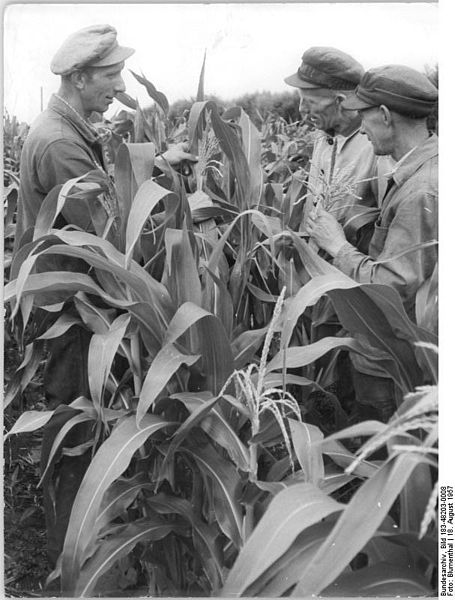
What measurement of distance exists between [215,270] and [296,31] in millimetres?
477

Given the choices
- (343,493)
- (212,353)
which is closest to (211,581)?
(343,493)

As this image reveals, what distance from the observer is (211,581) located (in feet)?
4.40

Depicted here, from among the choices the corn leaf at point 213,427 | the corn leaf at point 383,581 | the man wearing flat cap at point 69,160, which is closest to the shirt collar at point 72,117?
the man wearing flat cap at point 69,160

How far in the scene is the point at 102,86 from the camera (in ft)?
5.01

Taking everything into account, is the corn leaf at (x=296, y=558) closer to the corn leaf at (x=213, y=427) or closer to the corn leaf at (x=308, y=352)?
the corn leaf at (x=213, y=427)

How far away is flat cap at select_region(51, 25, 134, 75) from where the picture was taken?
148 centimetres

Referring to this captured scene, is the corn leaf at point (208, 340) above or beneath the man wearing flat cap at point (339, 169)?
beneath

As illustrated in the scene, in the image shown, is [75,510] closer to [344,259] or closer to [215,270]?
[215,270]

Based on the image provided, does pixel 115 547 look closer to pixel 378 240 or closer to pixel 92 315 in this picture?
pixel 92 315

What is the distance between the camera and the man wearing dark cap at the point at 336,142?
1.46 metres

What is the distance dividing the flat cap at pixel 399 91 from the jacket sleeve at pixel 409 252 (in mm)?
165

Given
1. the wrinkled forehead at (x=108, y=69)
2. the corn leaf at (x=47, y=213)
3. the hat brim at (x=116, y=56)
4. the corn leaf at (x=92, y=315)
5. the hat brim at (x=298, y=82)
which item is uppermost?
the hat brim at (x=116, y=56)

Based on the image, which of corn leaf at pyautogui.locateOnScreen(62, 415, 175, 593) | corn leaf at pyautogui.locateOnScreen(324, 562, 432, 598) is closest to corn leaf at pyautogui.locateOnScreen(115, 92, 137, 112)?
corn leaf at pyautogui.locateOnScreen(62, 415, 175, 593)

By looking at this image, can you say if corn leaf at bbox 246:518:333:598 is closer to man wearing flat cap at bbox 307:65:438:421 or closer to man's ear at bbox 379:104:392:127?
man wearing flat cap at bbox 307:65:438:421
